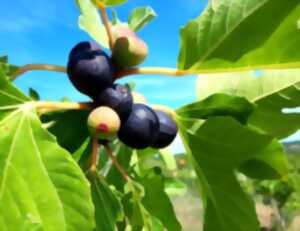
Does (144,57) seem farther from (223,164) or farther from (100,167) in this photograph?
(100,167)

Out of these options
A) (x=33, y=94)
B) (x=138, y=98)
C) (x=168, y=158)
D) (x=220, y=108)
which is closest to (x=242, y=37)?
(x=220, y=108)

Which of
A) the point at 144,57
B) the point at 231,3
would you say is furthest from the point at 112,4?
the point at 231,3

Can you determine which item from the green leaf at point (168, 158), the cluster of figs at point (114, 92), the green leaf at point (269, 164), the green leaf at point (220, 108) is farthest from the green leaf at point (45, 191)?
the green leaf at point (168, 158)

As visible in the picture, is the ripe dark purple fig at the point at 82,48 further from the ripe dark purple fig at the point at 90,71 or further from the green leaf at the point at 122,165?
the green leaf at the point at 122,165

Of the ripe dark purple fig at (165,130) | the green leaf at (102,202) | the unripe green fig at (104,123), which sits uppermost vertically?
the unripe green fig at (104,123)

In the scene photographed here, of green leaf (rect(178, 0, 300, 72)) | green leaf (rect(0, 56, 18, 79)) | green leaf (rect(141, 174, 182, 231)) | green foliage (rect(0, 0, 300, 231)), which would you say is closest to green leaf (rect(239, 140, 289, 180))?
green foliage (rect(0, 0, 300, 231))

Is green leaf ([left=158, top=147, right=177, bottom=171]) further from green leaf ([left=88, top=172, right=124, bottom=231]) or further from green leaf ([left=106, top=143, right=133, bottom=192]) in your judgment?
green leaf ([left=88, top=172, right=124, bottom=231])

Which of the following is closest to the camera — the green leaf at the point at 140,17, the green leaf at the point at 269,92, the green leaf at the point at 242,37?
the green leaf at the point at 242,37
